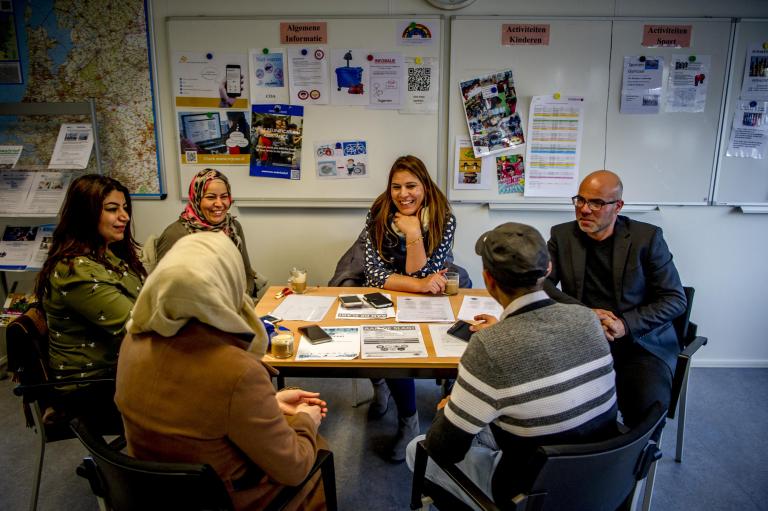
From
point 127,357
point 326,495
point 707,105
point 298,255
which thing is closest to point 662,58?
point 707,105

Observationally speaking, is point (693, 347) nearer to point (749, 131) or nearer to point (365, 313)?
point (365, 313)

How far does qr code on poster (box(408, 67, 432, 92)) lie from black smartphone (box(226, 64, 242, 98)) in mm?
1096

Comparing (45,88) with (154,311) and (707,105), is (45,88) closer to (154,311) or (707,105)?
(154,311)

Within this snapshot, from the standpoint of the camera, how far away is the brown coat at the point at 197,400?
1027 millimetres

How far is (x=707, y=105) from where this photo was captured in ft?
9.70

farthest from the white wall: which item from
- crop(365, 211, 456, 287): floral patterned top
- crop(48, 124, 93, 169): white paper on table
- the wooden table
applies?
the wooden table

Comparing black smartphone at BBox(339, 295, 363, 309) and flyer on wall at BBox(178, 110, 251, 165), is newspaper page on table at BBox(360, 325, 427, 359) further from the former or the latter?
flyer on wall at BBox(178, 110, 251, 165)

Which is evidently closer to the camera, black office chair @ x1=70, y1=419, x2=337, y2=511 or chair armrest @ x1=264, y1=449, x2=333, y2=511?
black office chair @ x1=70, y1=419, x2=337, y2=511

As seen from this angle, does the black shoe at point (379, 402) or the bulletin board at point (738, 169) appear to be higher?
the bulletin board at point (738, 169)

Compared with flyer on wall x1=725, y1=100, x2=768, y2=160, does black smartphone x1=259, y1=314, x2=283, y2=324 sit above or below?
below

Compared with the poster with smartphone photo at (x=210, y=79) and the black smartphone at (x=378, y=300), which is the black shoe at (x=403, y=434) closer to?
the black smartphone at (x=378, y=300)

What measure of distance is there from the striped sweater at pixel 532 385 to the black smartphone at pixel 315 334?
0.66m

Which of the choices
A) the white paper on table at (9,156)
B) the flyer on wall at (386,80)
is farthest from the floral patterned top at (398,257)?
the white paper on table at (9,156)

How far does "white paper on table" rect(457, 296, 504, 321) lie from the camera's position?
200 cm
